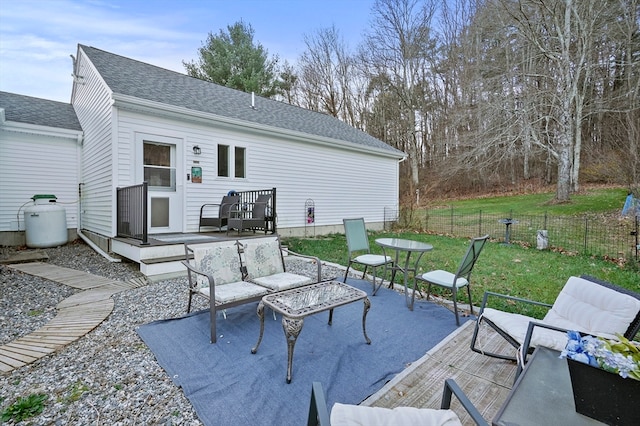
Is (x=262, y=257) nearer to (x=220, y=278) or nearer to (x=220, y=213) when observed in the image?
(x=220, y=278)

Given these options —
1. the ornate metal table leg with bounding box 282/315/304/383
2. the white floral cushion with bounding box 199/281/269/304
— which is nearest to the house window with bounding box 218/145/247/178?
the white floral cushion with bounding box 199/281/269/304

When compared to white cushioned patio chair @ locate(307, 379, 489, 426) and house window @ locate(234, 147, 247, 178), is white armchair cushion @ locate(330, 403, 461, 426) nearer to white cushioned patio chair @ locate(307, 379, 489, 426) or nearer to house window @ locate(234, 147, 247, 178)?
white cushioned patio chair @ locate(307, 379, 489, 426)

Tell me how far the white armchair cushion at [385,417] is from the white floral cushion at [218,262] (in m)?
2.66

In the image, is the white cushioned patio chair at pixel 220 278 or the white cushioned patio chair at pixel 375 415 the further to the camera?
the white cushioned patio chair at pixel 220 278

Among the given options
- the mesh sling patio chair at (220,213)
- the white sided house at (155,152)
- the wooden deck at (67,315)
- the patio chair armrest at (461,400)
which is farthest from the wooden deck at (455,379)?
the white sided house at (155,152)

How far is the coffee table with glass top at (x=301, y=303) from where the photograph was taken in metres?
2.41

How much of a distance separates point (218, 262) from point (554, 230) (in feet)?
33.2

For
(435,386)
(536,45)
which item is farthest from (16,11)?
(536,45)

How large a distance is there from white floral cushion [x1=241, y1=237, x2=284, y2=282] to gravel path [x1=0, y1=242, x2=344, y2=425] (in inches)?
34.1

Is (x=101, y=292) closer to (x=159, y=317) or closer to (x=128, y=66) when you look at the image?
(x=159, y=317)

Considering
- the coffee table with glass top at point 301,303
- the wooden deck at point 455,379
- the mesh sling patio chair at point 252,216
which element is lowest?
the wooden deck at point 455,379

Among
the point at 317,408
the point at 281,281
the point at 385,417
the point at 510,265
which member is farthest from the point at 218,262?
the point at 510,265

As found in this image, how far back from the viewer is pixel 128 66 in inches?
330

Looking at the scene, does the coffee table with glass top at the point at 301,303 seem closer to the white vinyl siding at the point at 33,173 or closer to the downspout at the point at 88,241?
the downspout at the point at 88,241
